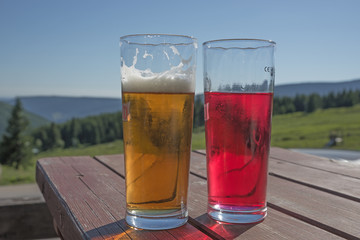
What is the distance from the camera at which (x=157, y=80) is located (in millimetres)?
890

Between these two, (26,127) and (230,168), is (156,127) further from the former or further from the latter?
(26,127)

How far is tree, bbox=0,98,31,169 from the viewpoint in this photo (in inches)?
1203

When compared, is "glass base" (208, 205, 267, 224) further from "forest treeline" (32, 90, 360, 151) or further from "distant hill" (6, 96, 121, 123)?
"distant hill" (6, 96, 121, 123)

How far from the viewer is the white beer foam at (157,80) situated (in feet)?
2.91

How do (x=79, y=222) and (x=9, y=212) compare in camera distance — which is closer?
(x=79, y=222)

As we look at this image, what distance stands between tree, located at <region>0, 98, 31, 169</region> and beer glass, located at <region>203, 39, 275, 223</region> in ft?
105

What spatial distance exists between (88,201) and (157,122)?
460 mm

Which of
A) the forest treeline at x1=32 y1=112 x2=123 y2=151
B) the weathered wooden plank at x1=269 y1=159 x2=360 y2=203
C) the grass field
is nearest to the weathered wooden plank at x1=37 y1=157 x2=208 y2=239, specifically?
the weathered wooden plank at x1=269 y1=159 x2=360 y2=203

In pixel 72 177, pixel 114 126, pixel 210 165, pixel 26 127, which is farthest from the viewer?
pixel 114 126

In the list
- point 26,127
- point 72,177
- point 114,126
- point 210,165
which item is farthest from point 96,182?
point 114,126

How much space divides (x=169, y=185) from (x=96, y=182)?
638 mm

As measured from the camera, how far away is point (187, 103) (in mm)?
913

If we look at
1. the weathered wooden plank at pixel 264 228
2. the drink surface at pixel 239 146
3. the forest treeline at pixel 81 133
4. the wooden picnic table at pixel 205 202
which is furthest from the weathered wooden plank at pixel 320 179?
the forest treeline at pixel 81 133

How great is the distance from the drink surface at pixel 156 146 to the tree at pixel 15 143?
31.9 meters
